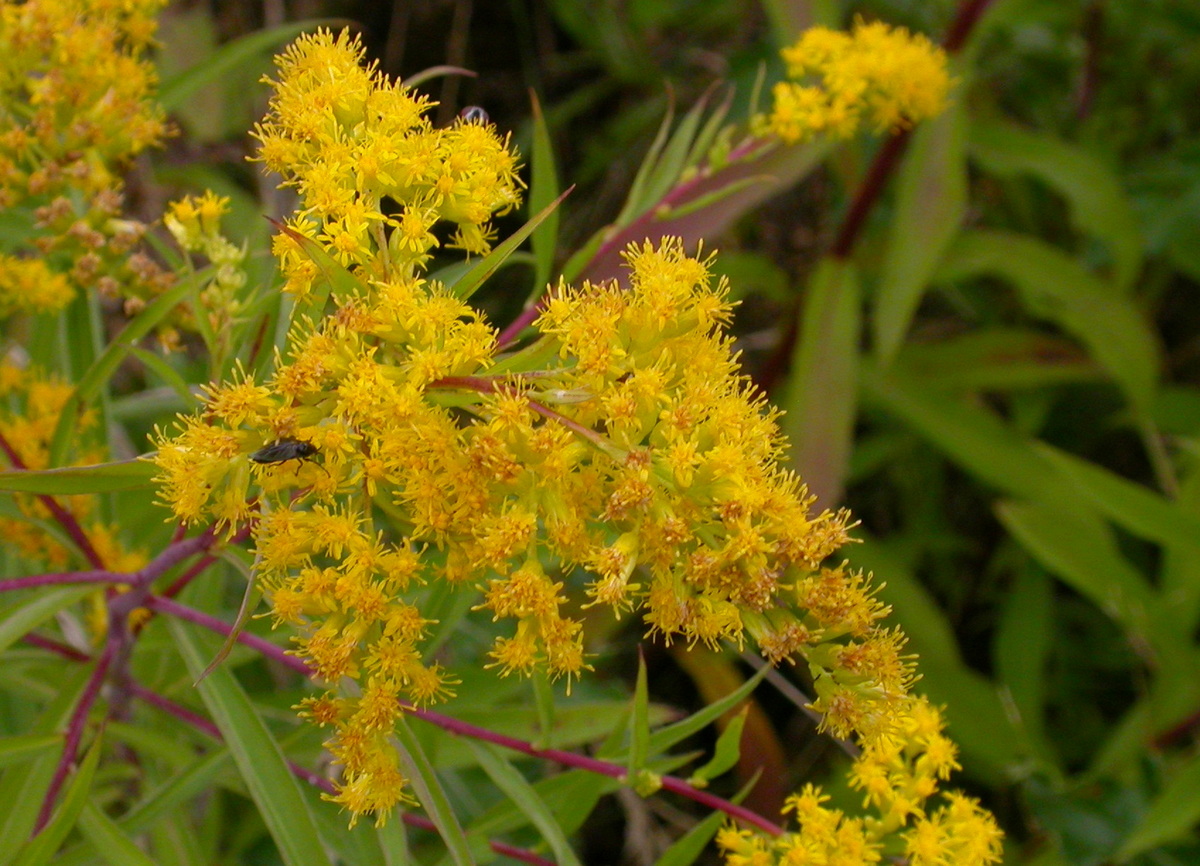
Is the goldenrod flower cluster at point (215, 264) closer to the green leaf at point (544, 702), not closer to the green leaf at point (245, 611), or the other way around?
the green leaf at point (245, 611)

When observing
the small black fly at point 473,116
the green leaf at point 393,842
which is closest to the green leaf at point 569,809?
the green leaf at point 393,842

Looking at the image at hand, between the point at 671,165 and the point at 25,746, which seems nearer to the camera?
the point at 25,746

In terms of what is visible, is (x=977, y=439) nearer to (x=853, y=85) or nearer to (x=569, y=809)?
(x=853, y=85)

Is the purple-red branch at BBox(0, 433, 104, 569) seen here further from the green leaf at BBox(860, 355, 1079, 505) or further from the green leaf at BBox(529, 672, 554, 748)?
the green leaf at BBox(860, 355, 1079, 505)

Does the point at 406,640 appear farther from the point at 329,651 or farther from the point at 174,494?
the point at 174,494

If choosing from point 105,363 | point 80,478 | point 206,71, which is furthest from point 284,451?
point 206,71

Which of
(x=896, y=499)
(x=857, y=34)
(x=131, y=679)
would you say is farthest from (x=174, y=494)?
(x=896, y=499)

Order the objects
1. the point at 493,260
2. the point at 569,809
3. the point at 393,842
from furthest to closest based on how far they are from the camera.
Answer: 1. the point at 569,809
2. the point at 393,842
3. the point at 493,260
